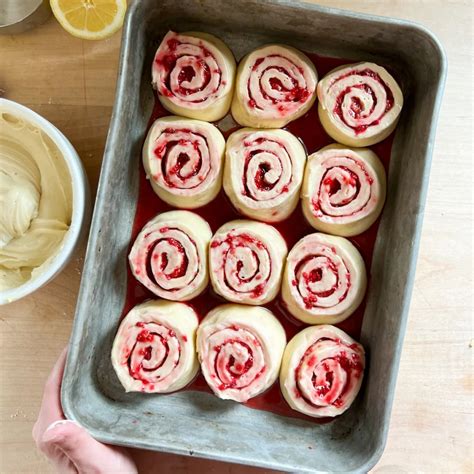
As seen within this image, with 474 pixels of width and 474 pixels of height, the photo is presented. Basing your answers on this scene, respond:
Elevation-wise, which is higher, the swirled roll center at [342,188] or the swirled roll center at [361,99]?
the swirled roll center at [361,99]

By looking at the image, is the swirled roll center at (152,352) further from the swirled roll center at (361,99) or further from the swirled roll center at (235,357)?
the swirled roll center at (361,99)

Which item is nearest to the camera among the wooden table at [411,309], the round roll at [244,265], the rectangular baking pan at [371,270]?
the rectangular baking pan at [371,270]

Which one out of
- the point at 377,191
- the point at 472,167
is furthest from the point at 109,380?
the point at 472,167

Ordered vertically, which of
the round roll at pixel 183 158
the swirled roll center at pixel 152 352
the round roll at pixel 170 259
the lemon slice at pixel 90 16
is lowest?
the swirled roll center at pixel 152 352

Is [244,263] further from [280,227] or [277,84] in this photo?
[277,84]

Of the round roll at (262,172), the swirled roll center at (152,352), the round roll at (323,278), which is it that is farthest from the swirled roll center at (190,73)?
the swirled roll center at (152,352)

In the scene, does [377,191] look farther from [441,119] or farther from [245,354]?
[245,354]
